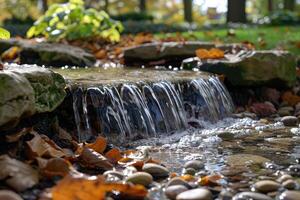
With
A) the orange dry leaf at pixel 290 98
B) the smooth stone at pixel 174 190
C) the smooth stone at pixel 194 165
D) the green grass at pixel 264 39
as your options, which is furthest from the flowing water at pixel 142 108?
the green grass at pixel 264 39

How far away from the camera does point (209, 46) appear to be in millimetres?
7789

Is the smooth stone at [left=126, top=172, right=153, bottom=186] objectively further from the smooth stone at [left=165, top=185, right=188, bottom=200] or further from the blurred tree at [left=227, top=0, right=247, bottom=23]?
the blurred tree at [left=227, top=0, right=247, bottom=23]

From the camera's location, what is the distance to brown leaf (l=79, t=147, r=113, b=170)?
3648 mm

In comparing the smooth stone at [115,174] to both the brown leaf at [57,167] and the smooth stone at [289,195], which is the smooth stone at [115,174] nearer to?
the brown leaf at [57,167]

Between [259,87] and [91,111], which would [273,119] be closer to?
[259,87]

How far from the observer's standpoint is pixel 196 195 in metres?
3.00

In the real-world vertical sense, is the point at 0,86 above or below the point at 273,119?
above

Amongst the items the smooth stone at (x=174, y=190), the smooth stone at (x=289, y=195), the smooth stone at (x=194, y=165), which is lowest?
the smooth stone at (x=194, y=165)

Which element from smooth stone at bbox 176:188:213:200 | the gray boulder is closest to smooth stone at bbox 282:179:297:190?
smooth stone at bbox 176:188:213:200

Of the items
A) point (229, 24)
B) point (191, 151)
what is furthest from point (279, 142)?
point (229, 24)

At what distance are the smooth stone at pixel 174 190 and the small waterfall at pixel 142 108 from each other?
179 cm

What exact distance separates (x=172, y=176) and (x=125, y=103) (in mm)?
1792

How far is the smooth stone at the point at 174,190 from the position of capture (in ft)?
10.2

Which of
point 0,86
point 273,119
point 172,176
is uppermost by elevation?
point 0,86
